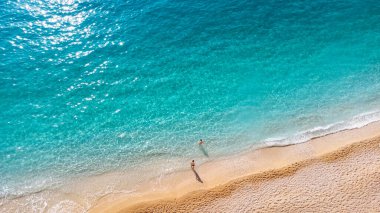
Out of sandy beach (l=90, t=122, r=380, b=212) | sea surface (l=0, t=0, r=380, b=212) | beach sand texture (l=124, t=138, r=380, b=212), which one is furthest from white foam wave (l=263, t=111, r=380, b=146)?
beach sand texture (l=124, t=138, r=380, b=212)

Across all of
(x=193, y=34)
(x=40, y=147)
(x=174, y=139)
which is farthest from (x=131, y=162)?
(x=193, y=34)

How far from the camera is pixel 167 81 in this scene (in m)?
46.7

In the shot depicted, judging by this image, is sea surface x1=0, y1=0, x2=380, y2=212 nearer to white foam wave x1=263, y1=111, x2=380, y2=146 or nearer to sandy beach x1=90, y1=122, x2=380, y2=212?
white foam wave x1=263, y1=111, x2=380, y2=146

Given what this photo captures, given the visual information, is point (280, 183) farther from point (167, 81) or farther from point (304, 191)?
point (167, 81)

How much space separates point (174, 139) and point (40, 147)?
1466 centimetres

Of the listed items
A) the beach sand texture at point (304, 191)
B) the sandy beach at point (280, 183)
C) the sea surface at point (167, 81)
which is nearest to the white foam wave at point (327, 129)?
the sea surface at point (167, 81)

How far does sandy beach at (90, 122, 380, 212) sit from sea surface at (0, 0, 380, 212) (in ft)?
6.03

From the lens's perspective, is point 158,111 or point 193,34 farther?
point 193,34

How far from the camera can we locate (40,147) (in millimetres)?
40594

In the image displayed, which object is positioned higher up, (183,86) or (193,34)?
(193,34)

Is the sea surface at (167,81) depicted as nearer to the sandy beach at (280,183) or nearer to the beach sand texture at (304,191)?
the sandy beach at (280,183)

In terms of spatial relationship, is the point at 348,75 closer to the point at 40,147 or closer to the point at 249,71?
the point at 249,71

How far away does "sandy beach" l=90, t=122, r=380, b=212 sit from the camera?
109 feet

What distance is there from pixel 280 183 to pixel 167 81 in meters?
19.3
